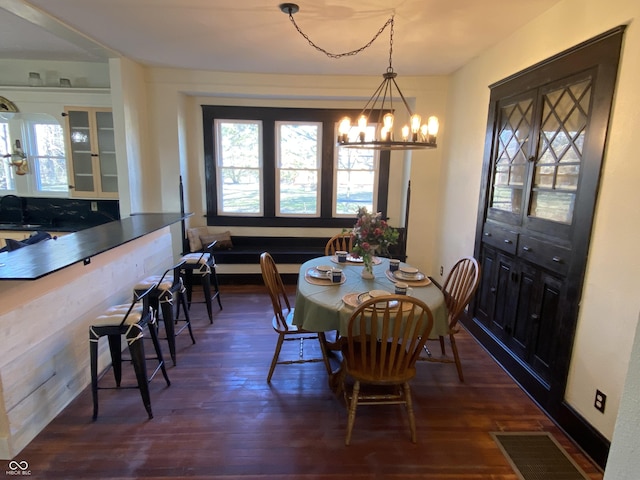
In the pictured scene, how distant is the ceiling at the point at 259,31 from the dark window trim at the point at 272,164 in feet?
Answer: 2.56

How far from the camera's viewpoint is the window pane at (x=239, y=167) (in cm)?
499

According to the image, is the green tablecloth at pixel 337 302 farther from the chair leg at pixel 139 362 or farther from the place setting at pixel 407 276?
the chair leg at pixel 139 362

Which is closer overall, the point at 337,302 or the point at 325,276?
the point at 337,302

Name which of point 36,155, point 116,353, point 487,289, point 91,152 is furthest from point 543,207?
point 36,155

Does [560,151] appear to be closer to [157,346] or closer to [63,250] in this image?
[157,346]

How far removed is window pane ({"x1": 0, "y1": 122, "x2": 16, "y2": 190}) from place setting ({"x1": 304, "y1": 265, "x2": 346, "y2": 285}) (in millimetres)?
4397

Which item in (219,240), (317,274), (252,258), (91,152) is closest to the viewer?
(317,274)

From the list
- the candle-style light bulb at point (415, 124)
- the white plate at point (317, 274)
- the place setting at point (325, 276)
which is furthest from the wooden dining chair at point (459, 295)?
the candle-style light bulb at point (415, 124)

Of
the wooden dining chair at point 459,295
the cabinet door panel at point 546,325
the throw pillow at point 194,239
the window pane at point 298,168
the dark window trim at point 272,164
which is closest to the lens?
the cabinet door panel at point 546,325

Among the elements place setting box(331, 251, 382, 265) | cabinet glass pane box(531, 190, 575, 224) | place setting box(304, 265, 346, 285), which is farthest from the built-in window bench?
cabinet glass pane box(531, 190, 575, 224)

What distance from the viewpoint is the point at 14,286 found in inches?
75.6

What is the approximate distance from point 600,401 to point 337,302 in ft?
5.20

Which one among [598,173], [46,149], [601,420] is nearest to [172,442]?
[601,420]

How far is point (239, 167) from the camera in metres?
5.07
